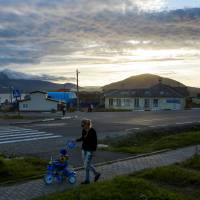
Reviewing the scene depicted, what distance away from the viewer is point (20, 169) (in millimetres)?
11672

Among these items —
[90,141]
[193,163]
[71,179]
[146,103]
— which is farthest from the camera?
[146,103]

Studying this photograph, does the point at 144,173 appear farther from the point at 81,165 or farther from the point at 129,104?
the point at 129,104

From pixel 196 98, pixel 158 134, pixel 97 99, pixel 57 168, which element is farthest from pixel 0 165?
pixel 196 98

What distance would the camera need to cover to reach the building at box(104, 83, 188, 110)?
77.1 meters

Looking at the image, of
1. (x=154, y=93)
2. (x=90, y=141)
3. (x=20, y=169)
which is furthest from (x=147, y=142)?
(x=154, y=93)

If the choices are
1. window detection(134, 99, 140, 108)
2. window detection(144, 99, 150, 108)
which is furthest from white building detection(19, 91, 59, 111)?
window detection(144, 99, 150, 108)

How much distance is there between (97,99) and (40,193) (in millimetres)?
78126

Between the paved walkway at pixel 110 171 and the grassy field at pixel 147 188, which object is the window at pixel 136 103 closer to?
the paved walkway at pixel 110 171

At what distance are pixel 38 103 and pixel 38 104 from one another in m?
0.15

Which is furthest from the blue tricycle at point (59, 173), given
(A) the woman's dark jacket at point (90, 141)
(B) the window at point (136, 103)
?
(B) the window at point (136, 103)

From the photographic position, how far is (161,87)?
80625mm

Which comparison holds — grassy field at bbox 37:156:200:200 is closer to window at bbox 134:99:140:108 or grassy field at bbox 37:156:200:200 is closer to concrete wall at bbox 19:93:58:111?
concrete wall at bbox 19:93:58:111

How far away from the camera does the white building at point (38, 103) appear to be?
64.9 m

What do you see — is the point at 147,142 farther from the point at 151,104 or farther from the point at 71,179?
the point at 151,104
